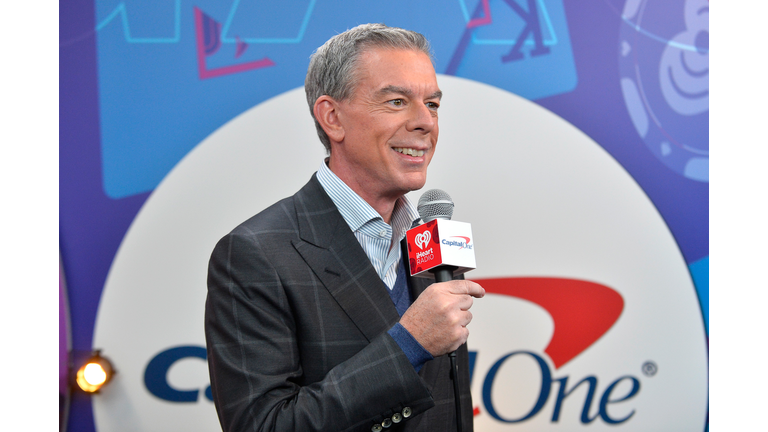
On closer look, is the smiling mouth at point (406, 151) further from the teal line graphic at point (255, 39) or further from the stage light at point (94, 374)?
the stage light at point (94, 374)

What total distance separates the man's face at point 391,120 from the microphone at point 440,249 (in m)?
0.27

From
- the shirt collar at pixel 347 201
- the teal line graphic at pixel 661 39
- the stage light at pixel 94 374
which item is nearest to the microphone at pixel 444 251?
the shirt collar at pixel 347 201

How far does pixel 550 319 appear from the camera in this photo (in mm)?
2516

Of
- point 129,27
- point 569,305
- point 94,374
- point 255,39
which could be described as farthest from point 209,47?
point 569,305

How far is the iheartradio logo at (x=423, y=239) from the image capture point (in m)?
1.18

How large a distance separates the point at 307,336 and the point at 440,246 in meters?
0.38

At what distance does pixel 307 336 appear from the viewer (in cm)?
125

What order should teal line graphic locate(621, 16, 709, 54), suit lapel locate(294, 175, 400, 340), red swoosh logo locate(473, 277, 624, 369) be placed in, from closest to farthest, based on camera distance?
suit lapel locate(294, 175, 400, 340) → red swoosh logo locate(473, 277, 624, 369) → teal line graphic locate(621, 16, 709, 54)

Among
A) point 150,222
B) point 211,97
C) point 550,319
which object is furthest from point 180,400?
point 550,319

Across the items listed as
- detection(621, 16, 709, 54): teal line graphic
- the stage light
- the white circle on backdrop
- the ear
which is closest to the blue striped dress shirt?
the ear

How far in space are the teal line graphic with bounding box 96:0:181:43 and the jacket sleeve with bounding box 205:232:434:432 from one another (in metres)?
1.62

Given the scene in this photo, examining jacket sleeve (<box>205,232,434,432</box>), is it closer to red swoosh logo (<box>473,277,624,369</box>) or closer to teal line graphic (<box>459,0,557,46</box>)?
red swoosh logo (<box>473,277,624,369</box>)

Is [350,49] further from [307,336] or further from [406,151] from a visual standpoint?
[307,336]

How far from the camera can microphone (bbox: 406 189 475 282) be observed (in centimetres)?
116
